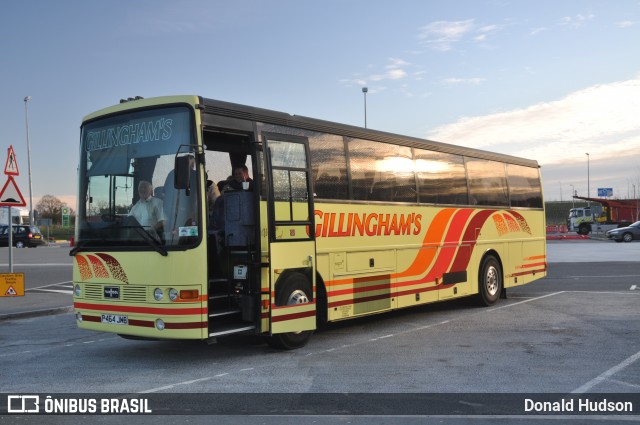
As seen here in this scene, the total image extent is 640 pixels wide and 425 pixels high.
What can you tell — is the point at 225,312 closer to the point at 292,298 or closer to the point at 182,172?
the point at 292,298

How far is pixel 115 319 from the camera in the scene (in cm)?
862

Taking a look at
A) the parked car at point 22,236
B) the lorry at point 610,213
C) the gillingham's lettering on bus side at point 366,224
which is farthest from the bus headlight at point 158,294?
the lorry at point 610,213

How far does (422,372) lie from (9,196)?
393 inches

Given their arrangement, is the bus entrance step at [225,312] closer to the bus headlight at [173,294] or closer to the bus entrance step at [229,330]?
the bus entrance step at [229,330]

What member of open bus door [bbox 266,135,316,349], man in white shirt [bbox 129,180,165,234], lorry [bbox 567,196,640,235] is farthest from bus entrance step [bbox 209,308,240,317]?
lorry [bbox 567,196,640,235]

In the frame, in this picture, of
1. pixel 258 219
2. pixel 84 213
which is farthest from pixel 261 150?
pixel 84 213

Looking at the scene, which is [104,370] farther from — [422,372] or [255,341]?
[422,372]

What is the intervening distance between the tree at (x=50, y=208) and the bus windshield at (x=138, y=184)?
3482 inches

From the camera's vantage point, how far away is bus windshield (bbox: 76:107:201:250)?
8328 mm

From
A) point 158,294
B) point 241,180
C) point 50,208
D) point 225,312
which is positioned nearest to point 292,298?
point 225,312

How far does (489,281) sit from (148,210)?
8.35 metres

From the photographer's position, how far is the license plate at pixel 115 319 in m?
8.52

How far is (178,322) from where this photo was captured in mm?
8133

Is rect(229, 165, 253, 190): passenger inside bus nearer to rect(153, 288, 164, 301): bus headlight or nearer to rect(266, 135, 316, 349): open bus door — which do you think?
rect(266, 135, 316, 349): open bus door
